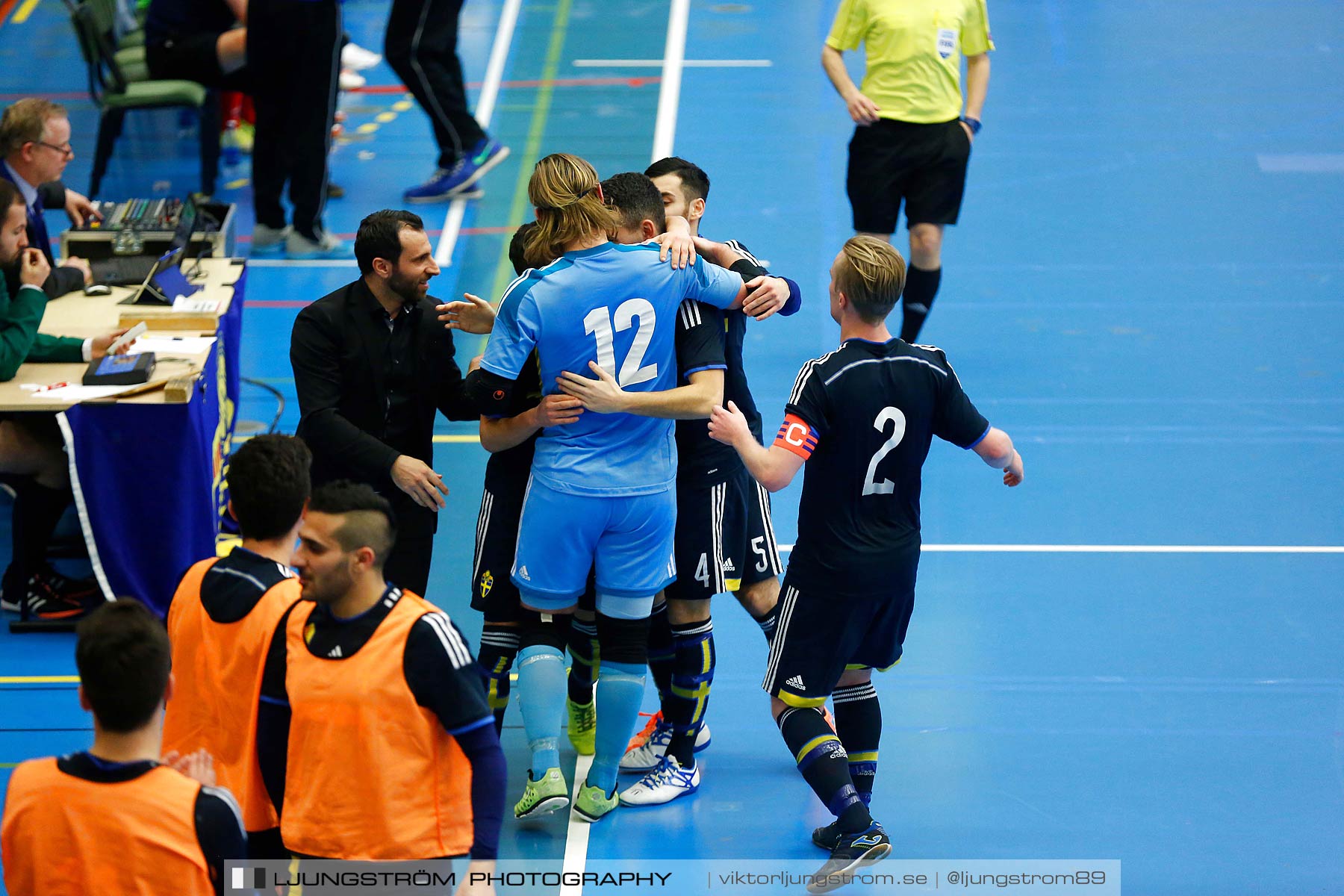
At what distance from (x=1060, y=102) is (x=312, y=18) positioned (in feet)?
20.8

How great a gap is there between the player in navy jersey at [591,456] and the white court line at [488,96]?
4301 mm

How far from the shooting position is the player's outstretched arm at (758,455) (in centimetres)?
420

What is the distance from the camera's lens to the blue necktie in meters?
6.86

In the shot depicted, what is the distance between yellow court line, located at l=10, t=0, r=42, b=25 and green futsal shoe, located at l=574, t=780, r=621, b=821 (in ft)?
40.4

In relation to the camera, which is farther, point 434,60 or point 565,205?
point 434,60

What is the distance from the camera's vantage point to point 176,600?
363cm

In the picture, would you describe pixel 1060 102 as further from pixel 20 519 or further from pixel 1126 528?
pixel 20 519

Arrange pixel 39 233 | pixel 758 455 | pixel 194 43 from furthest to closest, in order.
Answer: pixel 194 43 → pixel 39 233 → pixel 758 455

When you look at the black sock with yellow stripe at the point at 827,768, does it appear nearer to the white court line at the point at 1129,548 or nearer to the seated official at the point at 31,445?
the white court line at the point at 1129,548

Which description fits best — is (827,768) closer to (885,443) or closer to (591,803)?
(591,803)

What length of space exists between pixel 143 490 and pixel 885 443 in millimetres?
3217

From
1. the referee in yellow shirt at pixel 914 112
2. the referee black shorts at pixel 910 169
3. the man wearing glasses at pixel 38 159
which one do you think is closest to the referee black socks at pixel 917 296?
the referee in yellow shirt at pixel 914 112

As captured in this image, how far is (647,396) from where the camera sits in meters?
4.39

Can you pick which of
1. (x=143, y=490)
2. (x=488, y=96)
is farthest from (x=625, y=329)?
(x=488, y=96)
